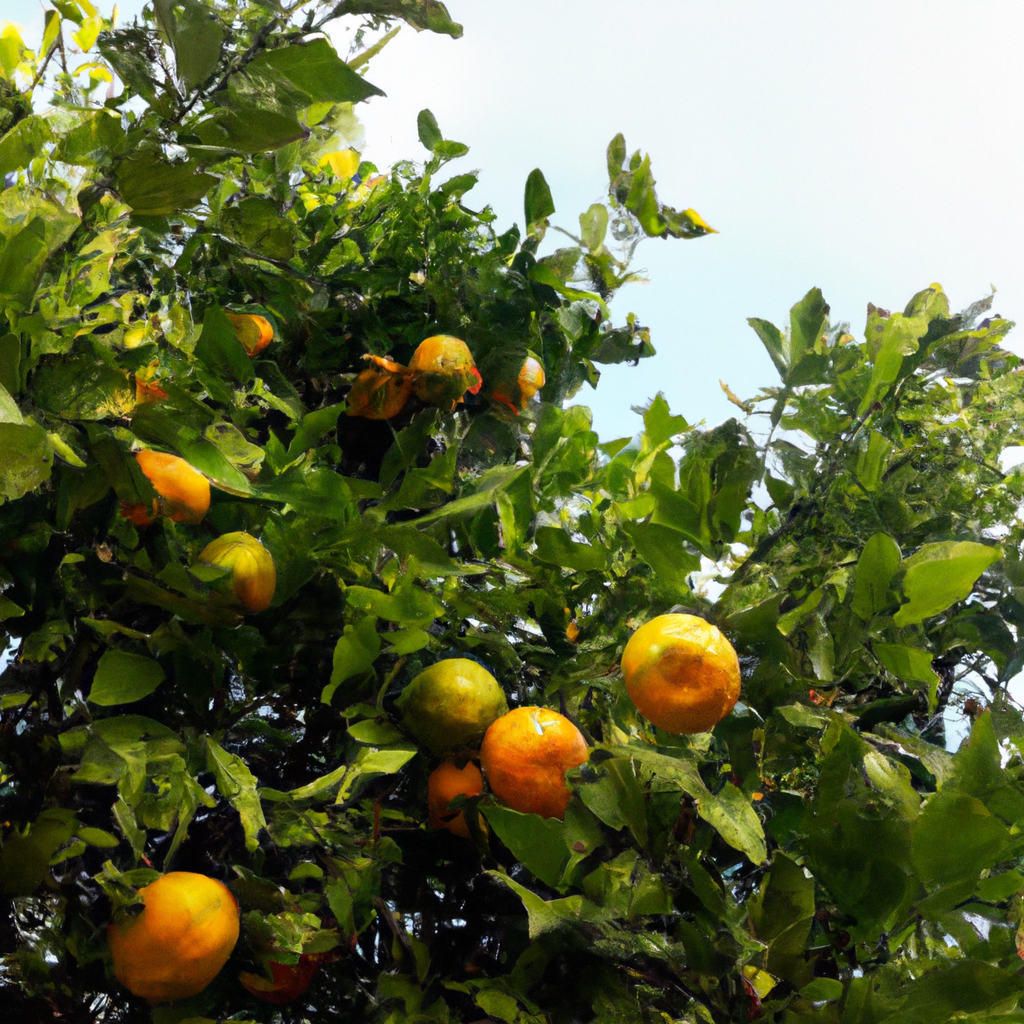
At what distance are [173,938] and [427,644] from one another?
25 centimetres


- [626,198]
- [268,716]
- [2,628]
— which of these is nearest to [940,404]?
[626,198]

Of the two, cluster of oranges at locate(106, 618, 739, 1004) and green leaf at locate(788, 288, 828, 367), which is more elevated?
green leaf at locate(788, 288, 828, 367)

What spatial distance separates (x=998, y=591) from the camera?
73 cm

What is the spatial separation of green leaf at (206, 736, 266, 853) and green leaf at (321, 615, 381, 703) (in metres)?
0.07

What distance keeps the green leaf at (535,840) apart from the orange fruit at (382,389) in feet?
1.32

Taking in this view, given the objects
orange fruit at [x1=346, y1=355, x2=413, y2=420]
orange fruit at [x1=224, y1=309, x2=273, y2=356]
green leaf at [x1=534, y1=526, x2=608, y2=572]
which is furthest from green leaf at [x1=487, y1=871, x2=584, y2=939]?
orange fruit at [x1=224, y1=309, x2=273, y2=356]

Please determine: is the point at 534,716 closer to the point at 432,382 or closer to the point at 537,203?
the point at 432,382

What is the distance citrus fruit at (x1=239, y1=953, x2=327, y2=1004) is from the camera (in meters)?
0.61

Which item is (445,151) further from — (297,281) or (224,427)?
(224,427)

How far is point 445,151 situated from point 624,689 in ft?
1.78

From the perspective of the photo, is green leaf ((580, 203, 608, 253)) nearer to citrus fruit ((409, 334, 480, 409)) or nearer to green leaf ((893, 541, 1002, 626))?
citrus fruit ((409, 334, 480, 409))

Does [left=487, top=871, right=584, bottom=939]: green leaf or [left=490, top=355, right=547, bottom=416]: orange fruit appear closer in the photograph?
[left=487, top=871, right=584, bottom=939]: green leaf

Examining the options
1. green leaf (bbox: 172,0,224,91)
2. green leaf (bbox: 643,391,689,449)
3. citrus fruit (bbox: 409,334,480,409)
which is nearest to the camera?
green leaf (bbox: 172,0,224,91)

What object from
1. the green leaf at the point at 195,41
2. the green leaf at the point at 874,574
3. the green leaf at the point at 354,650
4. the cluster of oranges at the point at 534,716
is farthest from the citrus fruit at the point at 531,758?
the green leaf at the point at 195,41
